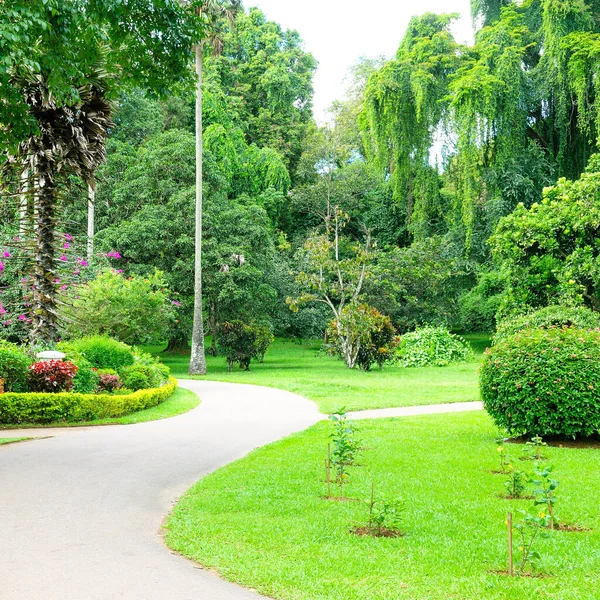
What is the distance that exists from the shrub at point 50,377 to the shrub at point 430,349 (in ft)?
56.8

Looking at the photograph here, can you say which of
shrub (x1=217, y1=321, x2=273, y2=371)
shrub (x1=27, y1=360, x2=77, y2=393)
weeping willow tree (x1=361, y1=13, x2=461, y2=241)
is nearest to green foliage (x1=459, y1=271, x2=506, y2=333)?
weeping willow tree (x1=361, y1=13, x2=461, y2=241)

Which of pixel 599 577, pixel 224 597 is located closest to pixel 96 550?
pixel 224 597

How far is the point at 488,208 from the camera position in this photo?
26.8 m

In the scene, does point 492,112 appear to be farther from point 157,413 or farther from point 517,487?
point 517,487

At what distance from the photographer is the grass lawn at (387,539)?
13.9 feet

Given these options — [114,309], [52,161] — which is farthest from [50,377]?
[114,309]

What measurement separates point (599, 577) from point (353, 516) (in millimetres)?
2163

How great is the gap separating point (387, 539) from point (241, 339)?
2081 cm

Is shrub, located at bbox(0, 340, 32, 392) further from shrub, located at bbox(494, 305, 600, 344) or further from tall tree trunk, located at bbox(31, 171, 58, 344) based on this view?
shrub, located at bbox(494, 305, 600, 344)

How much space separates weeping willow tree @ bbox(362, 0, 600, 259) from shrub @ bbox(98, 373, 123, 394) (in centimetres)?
1743

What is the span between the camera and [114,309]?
1938 cm

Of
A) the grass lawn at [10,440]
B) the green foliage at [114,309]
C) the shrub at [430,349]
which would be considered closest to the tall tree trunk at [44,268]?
the green foliage at [114,309]

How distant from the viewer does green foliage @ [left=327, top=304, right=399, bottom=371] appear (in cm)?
2452

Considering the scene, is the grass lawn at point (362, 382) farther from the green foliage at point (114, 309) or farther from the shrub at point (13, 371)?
the shrub at point (13, 371)
